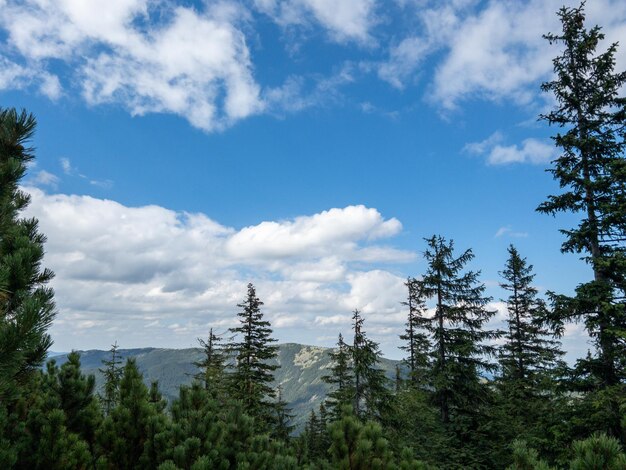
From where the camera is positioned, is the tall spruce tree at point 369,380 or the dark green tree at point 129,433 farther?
the tall spruce tree at point 369,380

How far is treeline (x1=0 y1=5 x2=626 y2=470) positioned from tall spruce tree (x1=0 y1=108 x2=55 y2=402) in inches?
0.6

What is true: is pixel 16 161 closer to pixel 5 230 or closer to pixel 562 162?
pixel 5 230

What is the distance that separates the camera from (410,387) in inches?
808

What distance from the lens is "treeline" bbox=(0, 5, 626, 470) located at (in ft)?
13.6

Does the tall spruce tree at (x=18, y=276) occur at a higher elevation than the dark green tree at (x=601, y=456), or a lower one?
higher

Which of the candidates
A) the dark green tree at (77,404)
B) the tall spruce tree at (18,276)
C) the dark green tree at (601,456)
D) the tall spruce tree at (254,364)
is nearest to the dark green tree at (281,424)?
the tall spruce tree at (254,364)

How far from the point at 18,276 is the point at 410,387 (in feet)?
66.2

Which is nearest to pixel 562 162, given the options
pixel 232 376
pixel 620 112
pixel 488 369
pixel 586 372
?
pixel 620 112

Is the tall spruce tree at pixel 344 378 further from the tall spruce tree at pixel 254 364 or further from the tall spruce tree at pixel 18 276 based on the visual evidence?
the tall spruce tree at pixel 18 276

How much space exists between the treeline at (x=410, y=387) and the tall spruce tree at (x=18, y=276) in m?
0.01

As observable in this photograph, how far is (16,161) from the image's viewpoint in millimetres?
4086

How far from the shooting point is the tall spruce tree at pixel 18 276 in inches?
134

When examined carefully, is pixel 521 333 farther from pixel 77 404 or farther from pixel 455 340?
pixel 77 404

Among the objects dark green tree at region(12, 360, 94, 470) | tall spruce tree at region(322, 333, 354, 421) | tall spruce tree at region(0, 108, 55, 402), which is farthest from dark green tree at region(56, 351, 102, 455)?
tall spruce tree at region(322, 333, 354, 421)
